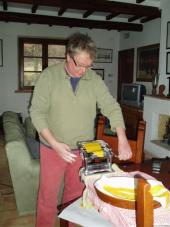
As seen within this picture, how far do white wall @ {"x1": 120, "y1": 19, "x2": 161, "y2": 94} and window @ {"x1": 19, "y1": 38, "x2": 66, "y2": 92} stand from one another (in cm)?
144

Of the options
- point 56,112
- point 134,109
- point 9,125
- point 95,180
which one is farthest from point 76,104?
point 134,109

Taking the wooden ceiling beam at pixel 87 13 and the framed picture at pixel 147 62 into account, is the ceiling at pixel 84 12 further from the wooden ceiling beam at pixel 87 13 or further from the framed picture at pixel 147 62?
the framed picture at pixel 147 62

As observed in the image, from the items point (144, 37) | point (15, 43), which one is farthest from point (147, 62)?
point (15, 43)

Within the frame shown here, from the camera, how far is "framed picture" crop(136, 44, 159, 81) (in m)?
5.18

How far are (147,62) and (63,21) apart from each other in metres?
1.86

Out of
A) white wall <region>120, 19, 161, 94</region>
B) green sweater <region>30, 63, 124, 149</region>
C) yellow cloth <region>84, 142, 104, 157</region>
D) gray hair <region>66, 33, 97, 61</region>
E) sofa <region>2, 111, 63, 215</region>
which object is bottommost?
sofa <region>2, 111, 63, 215</region>

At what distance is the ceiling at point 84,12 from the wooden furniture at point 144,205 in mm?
4054

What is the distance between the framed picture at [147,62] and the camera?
518 centimetres

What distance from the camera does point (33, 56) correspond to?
19.7ft

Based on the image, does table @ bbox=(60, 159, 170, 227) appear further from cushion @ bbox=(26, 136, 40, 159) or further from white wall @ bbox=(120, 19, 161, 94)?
white wall @ bbox=(120, 19, 161, 94)

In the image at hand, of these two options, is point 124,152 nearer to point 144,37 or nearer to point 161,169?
point 161,169

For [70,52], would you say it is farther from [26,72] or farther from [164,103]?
[26,72]

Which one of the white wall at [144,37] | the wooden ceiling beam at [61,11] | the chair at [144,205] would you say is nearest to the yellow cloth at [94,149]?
the chair at [144,205]

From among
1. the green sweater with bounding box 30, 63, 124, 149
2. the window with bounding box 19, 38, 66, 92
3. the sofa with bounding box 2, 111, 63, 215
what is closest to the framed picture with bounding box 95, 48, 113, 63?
the window with bounding box 19, 38, 66, 92
